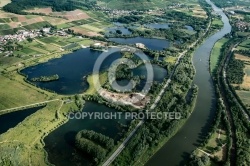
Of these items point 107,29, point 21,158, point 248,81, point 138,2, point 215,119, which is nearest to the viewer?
point 21,158

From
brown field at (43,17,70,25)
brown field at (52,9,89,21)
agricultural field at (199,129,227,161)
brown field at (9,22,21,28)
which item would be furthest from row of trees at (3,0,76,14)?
agricultural field at (199,129,227,161)

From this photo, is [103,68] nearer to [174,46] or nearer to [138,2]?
[174,46]

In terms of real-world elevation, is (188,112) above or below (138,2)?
below

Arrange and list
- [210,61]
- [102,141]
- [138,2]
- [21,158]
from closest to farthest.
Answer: [21,158] → [102,141] → [210,61] → [138,2]

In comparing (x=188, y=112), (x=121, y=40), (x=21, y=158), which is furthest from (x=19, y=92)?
(x=121, y=40)

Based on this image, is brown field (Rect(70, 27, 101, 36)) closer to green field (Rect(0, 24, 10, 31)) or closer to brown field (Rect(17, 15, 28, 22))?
brown field (Rect(17, 15, 28, 22))

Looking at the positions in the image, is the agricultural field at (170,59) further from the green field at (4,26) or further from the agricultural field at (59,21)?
the green field at (4,26)
